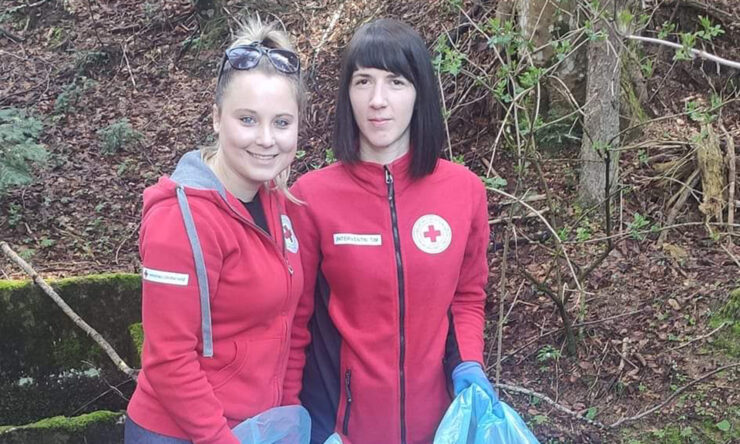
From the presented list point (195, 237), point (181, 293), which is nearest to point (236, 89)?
point (195, 237)

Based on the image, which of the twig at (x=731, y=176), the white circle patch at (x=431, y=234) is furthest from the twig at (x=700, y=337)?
the white circle patch at (x=431, y=234)

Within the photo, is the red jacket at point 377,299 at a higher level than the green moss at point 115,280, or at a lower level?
higher

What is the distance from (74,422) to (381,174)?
2.27 m

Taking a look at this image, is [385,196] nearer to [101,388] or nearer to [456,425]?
[456,425]

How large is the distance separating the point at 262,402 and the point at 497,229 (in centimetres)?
331

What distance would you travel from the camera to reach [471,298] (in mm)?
2574

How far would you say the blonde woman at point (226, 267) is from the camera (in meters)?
1.84

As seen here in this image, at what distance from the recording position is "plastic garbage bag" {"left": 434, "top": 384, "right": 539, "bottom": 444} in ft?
7.41

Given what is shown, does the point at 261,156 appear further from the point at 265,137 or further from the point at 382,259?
the point at 382,259

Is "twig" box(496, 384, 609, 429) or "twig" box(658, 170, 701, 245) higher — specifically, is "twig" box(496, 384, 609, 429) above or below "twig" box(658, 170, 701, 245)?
below

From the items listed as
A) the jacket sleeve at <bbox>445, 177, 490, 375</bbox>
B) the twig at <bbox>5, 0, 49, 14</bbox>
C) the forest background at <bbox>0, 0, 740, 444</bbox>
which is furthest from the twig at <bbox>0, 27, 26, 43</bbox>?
the jacket sleeve at <bbox>445, 177, 490, 375</bbox>

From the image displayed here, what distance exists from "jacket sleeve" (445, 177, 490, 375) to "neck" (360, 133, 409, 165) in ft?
1.02

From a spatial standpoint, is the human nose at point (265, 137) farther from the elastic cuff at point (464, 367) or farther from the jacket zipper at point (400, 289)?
the elastic cuff at point (464, 367)

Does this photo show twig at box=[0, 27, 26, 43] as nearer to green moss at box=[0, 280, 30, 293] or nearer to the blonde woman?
green moss at box=[0, 280, 30, 293]
